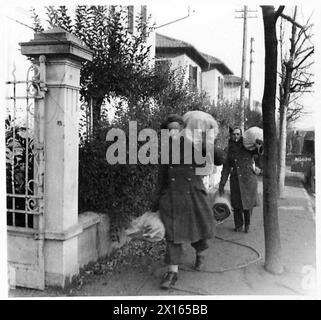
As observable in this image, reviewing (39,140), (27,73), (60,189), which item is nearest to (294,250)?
(60,189)

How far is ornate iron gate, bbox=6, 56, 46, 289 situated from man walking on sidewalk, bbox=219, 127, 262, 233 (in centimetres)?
323

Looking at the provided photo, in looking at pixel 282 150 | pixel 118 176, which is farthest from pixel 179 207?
pixel 282 150

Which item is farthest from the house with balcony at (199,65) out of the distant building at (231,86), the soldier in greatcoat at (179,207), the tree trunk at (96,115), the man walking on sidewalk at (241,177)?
the soldier in greatcoat at (179,207)

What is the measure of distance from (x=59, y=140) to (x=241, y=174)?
3.43 metres

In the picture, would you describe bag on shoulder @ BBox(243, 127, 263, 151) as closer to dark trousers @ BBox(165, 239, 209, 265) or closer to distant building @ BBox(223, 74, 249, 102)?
dark trousers @ BBox(165, 239, 209, 265)

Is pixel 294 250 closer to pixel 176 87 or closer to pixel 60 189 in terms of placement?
pixel 60 189

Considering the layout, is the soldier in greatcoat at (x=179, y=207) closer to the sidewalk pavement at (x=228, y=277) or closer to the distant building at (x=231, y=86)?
the sidewalk pavement at (x=228, y=277)

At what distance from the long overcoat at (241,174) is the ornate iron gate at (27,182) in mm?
3257

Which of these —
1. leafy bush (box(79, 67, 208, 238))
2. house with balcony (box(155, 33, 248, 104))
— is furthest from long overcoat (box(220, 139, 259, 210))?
house with balcony (box(155, 33, 248, 104))

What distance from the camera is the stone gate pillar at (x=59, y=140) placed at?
403 cm

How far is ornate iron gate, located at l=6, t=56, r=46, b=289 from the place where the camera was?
13.4 ft

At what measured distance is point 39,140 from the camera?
412cm
